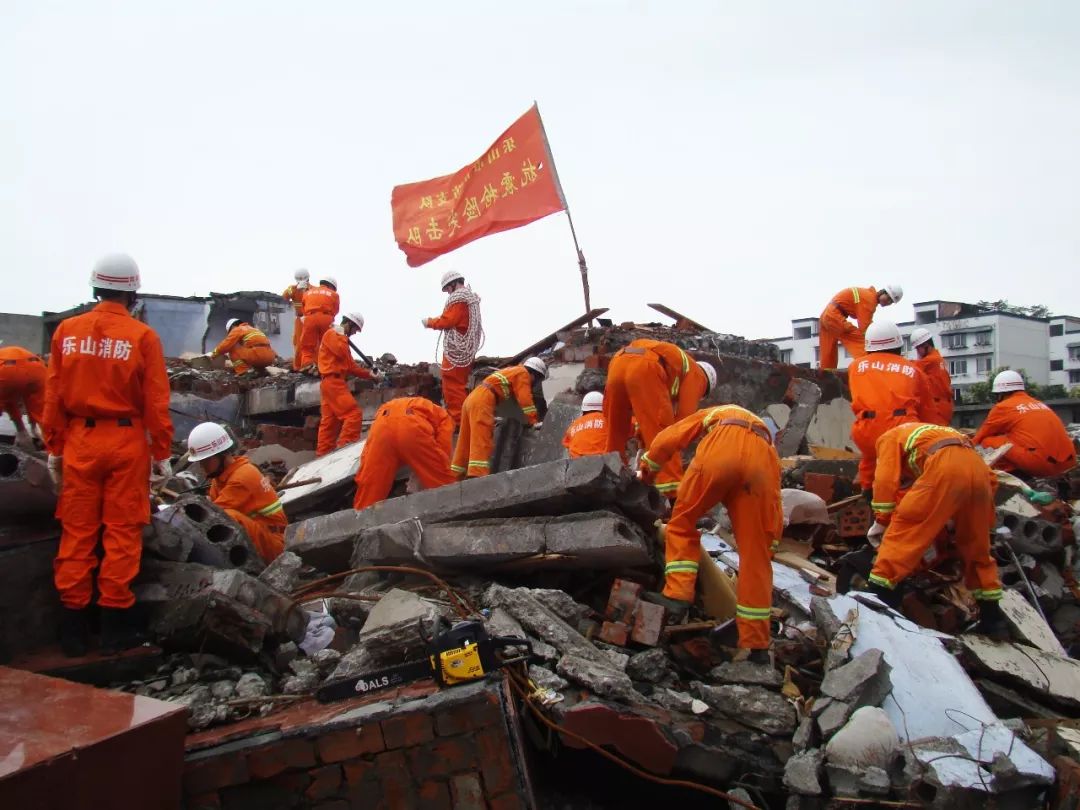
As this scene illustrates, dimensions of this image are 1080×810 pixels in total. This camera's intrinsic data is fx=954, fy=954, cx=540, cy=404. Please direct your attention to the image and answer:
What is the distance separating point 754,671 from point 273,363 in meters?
10.4

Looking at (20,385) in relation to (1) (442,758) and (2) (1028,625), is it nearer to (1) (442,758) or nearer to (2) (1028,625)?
(1) (442,758)

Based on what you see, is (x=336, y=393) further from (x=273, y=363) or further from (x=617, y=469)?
(x=617, y=469)

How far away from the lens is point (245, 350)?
13023 millimetres

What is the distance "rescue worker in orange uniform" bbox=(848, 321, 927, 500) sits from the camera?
23.9 ft

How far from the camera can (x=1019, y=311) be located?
47000mm

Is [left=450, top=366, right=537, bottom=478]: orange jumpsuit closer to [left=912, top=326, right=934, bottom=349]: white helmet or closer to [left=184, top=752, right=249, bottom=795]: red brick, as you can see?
[left=912, top=326, right=934, bottom=349]: white helmet

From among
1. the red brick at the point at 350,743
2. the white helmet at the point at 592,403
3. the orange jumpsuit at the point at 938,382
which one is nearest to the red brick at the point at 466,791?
the red brick at the point at 350,743

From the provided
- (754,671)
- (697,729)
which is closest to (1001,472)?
(754,671)

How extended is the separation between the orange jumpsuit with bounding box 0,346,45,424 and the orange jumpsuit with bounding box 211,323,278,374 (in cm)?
540

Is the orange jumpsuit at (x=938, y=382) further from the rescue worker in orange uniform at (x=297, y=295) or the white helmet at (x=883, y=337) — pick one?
the rescue worker in orange uniform at (x=297, y=295)

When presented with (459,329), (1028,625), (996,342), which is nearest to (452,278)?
(459,329)

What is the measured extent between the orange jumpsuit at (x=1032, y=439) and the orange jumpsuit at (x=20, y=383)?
8.18m

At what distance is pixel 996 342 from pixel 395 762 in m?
45.7

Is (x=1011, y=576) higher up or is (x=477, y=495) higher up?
(x=477, y=495)
